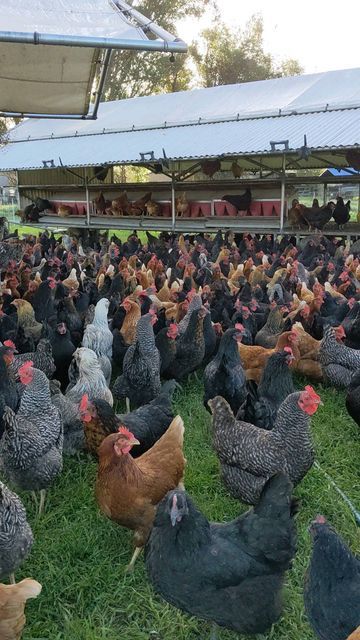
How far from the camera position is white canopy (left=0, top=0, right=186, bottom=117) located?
4023 mm

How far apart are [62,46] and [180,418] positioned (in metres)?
3.77

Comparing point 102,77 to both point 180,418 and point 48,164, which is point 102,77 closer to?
point 180,418

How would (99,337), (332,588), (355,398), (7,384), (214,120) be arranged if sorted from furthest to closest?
(214,120) → (99,337) → (355,398) → (7,384) → (332,588)

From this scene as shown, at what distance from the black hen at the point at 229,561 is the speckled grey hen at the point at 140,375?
80.1 inches

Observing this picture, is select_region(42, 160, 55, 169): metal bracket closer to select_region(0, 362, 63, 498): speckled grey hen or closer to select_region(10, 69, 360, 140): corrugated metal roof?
select_region(10, 69, 360, 140): corrugated metal roof

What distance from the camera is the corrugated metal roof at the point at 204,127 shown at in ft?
37.6

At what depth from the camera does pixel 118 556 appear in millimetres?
3049

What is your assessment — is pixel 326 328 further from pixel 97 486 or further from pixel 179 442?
pixel 97 486

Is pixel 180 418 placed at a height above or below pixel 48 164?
below

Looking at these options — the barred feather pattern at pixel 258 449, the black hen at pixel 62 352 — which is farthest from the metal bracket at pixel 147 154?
the barred feather pattern at pixel 258 449

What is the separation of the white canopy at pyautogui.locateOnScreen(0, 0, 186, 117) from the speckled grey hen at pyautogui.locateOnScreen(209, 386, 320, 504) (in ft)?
10.1

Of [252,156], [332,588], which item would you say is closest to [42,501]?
[332,588]

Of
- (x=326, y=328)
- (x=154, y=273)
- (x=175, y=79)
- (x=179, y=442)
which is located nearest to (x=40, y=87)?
(x=154, y=273)

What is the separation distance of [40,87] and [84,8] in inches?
68.9
